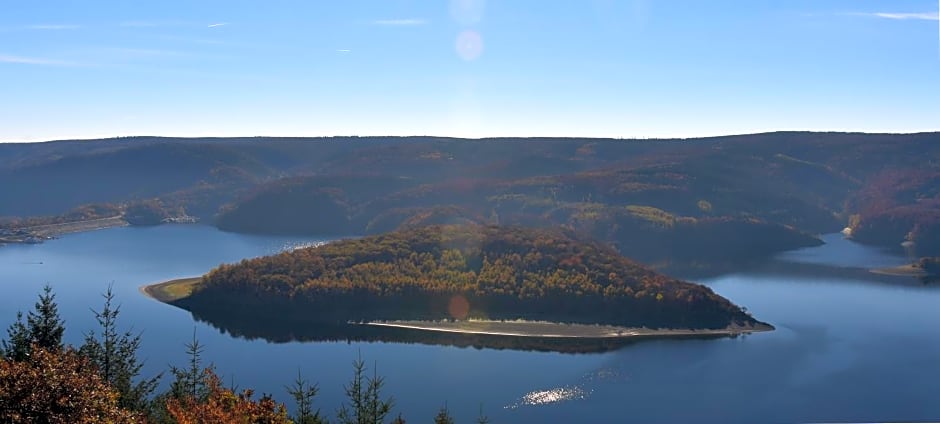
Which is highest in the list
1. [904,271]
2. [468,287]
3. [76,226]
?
[76,226]

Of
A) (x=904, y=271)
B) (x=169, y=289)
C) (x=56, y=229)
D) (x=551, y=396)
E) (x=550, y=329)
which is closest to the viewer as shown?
(x=551, y=396)

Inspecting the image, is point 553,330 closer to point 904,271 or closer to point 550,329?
point 550,329

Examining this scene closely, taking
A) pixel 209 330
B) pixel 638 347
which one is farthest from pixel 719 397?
pixel 209 330

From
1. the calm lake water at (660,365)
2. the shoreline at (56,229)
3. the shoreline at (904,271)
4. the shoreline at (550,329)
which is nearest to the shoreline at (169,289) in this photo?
the calm lake water at (660,365)

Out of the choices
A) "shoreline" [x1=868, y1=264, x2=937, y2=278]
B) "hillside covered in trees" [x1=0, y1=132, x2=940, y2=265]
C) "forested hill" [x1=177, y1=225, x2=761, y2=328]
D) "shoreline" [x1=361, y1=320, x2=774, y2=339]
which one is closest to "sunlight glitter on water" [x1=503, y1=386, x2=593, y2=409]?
"shoreline" [x1=361, y1=320, x2=774, y2=339]

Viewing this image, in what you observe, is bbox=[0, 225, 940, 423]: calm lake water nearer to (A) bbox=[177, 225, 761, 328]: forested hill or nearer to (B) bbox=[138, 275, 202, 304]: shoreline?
(B) bbox=[138, 275, 202, 304]: shoreline

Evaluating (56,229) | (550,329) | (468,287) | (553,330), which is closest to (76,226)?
(56,229)

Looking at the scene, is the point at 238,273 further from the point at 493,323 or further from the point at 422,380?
the point at 422,380
